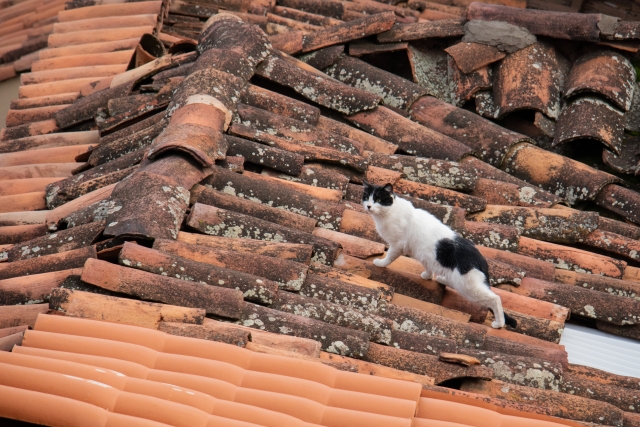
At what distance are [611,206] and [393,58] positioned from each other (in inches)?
101

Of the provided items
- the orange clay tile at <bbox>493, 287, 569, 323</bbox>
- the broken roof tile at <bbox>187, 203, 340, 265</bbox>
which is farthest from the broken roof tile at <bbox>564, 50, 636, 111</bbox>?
the broken roof tile at <bbox>187, 203, 340, 265</bbox>

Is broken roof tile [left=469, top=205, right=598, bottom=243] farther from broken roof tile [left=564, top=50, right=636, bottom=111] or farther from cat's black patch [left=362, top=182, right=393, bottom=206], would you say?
broken roof tile [left=564, top=50, right=636, bottom=111]

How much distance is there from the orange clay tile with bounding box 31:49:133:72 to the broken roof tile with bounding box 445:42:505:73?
10.5ft

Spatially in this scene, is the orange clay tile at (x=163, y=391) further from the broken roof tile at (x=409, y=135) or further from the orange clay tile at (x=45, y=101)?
the orange clay tile at (x=45, y=101)

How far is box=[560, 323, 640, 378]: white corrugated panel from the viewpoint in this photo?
4662 millimetres

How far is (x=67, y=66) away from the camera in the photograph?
8188 mm

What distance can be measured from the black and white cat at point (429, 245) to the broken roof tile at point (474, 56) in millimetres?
2263

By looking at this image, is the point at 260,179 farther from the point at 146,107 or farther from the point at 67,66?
the point at 67,66

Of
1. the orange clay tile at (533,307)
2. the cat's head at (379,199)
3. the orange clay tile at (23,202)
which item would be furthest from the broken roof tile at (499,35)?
the orange clay tile at (23,202)

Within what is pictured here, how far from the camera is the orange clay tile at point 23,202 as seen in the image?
5.81 m

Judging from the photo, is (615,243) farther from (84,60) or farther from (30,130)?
(84,60)

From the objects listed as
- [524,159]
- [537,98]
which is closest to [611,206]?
[524,159]

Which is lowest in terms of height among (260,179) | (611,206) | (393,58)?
(260,179)

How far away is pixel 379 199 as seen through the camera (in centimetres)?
524
